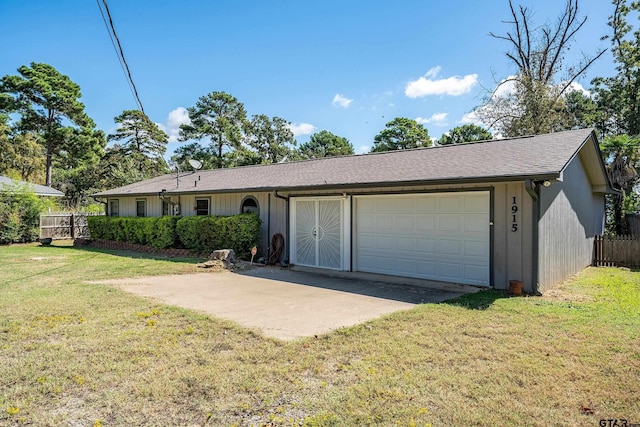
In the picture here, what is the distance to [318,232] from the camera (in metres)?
10.9

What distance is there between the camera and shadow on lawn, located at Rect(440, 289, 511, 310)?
6.36m

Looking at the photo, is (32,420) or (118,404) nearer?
(32,420)

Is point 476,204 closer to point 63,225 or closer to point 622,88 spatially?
point 63,225

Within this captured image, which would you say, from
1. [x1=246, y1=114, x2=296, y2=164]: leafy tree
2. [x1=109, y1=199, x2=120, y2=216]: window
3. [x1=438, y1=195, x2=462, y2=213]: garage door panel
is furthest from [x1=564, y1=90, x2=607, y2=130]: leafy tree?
[x1=109, y1=199, x2=120, y2=216]: window

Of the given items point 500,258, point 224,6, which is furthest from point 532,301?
point 224,6

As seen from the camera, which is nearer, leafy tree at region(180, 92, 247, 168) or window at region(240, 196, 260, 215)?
window at region(240, 196, 260, 215)

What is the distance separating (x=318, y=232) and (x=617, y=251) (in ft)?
30.4

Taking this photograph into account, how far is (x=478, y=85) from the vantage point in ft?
79.0

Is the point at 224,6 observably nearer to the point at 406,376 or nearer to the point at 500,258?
the point at 500,258

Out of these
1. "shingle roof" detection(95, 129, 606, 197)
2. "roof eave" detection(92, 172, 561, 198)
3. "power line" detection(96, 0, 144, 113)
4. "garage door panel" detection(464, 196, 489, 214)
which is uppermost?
"power line" detection(96, 0, 144, 113)

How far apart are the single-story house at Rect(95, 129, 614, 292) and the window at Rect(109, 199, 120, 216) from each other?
7246 mm

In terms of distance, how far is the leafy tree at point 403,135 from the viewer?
3450 cm

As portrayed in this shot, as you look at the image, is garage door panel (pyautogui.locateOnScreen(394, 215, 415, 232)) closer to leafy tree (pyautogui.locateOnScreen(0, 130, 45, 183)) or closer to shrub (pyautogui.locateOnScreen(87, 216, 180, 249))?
shrub (pyautogui.locateOnScreen(87, 216, 180, 249))

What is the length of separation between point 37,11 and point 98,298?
6.24 meters
